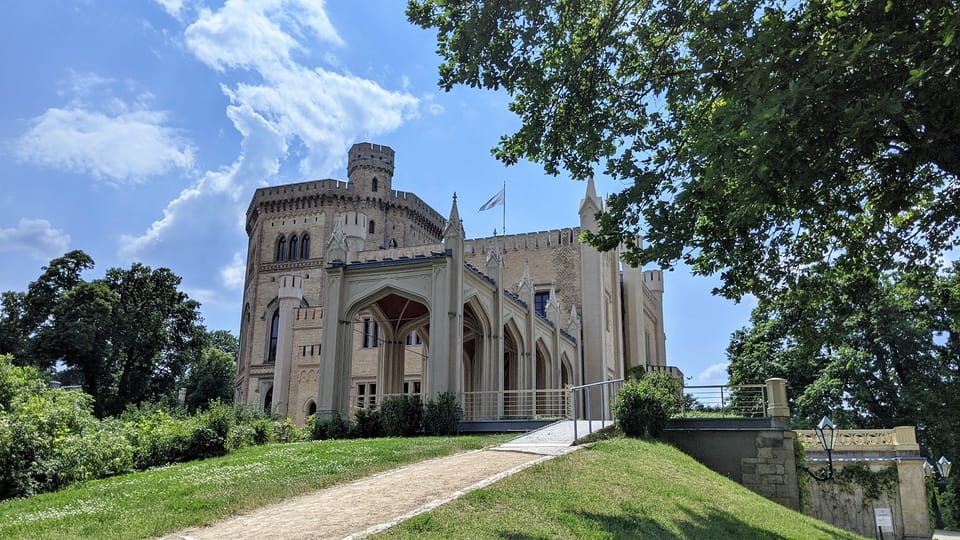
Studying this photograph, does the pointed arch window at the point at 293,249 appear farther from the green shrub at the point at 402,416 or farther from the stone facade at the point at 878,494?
the stone facade at the point at 878,494

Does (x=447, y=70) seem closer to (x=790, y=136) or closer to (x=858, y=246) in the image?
(x=790, y=136)

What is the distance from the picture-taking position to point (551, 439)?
51.8 feet

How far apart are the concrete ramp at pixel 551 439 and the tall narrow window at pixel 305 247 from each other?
41.0 m

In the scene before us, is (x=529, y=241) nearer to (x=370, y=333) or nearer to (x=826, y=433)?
(x=370, y=333)

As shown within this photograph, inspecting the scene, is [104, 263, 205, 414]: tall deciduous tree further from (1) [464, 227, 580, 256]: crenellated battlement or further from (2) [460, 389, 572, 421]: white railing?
(2) [460, 389, 572, 421]: white railing

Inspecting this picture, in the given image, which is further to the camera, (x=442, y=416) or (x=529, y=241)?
(x=529, y=241)

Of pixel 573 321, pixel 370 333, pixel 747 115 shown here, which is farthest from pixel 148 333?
pixel 747 115

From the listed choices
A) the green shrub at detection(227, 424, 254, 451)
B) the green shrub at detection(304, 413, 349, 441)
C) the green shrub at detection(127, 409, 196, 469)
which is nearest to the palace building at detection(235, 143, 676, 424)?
the green shrub at detection(304, 413, 349, 441)

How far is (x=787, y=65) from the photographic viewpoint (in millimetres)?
9156

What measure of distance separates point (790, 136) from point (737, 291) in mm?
5388

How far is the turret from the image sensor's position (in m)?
58.1

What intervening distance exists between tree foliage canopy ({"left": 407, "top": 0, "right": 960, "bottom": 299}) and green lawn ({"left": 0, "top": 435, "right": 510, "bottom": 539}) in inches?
237

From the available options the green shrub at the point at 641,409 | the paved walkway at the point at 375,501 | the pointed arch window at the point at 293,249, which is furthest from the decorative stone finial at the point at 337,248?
the pointed arch window at the point at 293,249

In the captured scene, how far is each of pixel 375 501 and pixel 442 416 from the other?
31.8 feet
